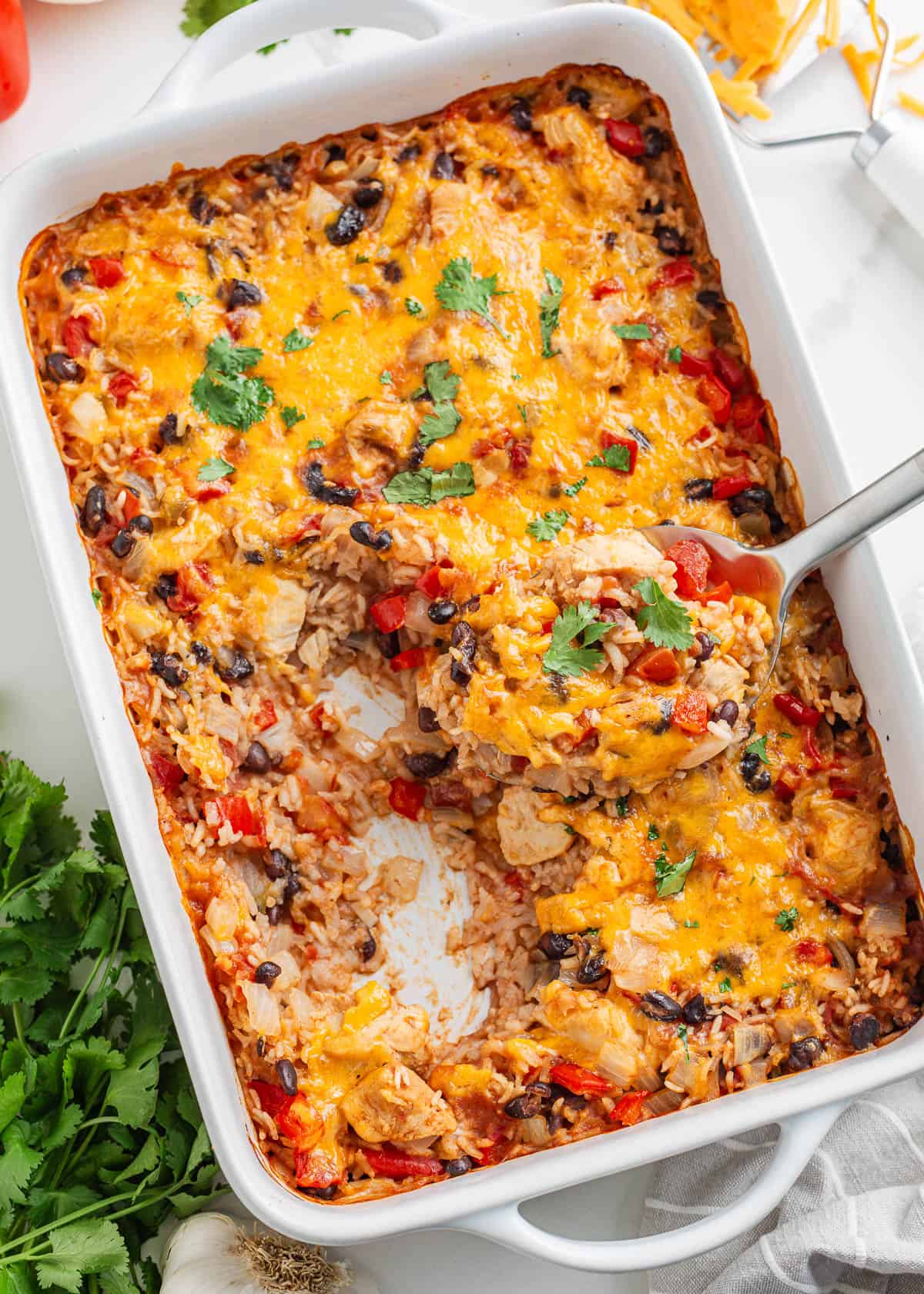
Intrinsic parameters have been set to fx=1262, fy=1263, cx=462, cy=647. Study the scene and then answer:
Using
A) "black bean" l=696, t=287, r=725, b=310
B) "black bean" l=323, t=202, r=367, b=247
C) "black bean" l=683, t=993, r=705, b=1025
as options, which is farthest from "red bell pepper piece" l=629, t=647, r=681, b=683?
"black bean" l=323, t=202, r=367, b=247

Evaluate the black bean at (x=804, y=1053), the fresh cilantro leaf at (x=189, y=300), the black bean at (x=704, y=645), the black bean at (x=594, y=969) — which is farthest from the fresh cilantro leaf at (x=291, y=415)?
the black bean at (x=804, y=1053)

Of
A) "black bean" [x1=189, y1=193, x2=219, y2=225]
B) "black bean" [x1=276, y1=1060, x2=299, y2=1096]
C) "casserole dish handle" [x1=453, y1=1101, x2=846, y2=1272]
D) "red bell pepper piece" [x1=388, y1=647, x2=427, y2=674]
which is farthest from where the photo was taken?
"red bell pepper piece" [x1=388, y1=647, x2=427, y2=674]

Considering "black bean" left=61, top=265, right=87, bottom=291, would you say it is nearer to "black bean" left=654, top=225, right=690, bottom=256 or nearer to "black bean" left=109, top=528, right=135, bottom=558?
"black bean" left=109, top=528, right=135, bottom=558

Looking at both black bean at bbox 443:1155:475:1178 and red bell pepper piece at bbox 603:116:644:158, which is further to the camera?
red bell pepper piece at bbox 603:116:644:158

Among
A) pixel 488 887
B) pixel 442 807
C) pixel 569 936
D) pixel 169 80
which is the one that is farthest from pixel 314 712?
pixel 169 80

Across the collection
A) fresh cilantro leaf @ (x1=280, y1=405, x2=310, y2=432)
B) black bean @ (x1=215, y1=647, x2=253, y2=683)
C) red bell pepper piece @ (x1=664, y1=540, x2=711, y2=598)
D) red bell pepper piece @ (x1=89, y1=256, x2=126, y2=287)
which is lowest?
black bean @ (x1=215, y1=647, x2=253, y2=683)

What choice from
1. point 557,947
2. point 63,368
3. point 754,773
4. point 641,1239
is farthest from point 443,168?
point 641,1239

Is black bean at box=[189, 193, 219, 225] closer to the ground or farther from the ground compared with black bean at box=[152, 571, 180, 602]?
farther from the ground
